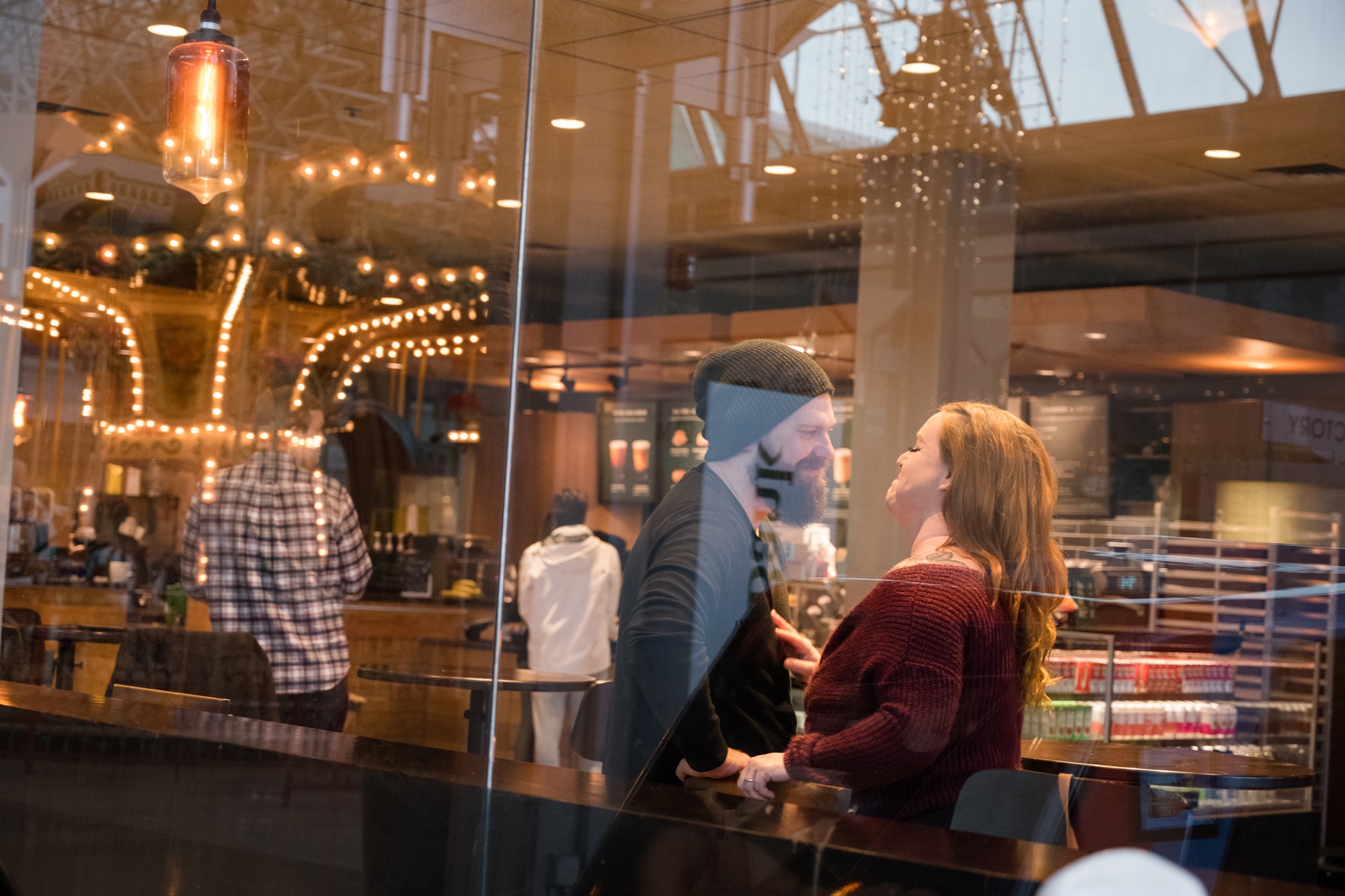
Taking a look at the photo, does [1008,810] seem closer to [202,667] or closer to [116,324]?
[202,667]

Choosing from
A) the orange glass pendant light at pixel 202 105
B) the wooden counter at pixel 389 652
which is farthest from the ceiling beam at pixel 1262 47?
the orange glass pendant light at pixel 202 105

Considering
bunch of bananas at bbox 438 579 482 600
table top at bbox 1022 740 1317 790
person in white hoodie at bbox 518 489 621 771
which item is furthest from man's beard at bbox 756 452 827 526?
bunch of bananas at bbox 438 579 482 600

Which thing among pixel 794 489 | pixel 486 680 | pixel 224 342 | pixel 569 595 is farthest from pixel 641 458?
pixel 794 489

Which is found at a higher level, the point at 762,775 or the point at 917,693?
the point at 917,693

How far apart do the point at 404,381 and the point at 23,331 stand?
474cm

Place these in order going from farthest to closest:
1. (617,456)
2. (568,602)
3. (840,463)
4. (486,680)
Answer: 1. (617,456)
2. (568,602)
3. (840,463)
4. (486,680)

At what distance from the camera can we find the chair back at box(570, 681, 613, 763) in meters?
2.12

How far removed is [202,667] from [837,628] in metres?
2.17

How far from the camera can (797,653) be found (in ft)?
5.98

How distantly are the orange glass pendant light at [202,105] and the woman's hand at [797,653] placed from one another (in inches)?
59.4

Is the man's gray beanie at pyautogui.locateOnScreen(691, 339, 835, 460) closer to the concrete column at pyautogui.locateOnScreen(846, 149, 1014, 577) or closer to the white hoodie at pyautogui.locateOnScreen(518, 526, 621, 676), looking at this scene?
the white hoodie at pyautogui.locateOnScreen(518, 526, 621, 676)

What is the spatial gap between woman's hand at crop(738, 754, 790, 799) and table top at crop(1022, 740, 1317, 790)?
31 centimetres

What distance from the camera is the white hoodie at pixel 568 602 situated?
15.9 feet

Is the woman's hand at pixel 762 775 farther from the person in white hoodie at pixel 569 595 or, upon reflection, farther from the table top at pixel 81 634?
the person in white hoodie at pixel 569 595
